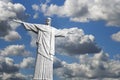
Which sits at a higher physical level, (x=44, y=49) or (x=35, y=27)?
(x=35, y=27)

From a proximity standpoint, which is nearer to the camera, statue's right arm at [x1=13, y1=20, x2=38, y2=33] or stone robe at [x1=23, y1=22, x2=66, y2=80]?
stone robe at [x1=23, y1=22, x2=66, y2=80]

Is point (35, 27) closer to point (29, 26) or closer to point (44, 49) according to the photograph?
point (29, 26)

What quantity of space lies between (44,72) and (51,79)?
567 millimetres

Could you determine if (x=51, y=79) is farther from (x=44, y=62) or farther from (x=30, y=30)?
(x=30, y=30)

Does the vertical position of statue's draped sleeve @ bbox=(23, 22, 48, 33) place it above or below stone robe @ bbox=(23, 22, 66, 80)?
above

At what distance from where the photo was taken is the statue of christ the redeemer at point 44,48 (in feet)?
97.2

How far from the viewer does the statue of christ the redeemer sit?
2962 centimetres

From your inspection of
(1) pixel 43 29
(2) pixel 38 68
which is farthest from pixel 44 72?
(1) pixel 43 29

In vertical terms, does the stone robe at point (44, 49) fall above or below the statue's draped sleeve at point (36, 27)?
below

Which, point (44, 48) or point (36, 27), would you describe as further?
point (36, 27)

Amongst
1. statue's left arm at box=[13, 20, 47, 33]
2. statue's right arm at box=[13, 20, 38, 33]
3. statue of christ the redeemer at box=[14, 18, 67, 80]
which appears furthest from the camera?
statue's left arm at box=[13, 20, 47, 33]

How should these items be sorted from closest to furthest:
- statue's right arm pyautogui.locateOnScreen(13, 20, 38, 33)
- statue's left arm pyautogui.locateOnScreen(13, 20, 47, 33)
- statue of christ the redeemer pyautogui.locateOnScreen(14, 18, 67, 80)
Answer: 1. statue of christ the redeemer pyautogui.locateOnScreen(14, 18, 67, 80)
2. statue's right arm pyautogui.locateOnScreen(13, 20, 38, 33)
3. statue's left arm pyautogui.locateOnScreen(13, 20, 47, 33)

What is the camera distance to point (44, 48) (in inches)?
1180

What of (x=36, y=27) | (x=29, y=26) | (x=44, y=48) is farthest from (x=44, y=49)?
(x=29, y=26)
